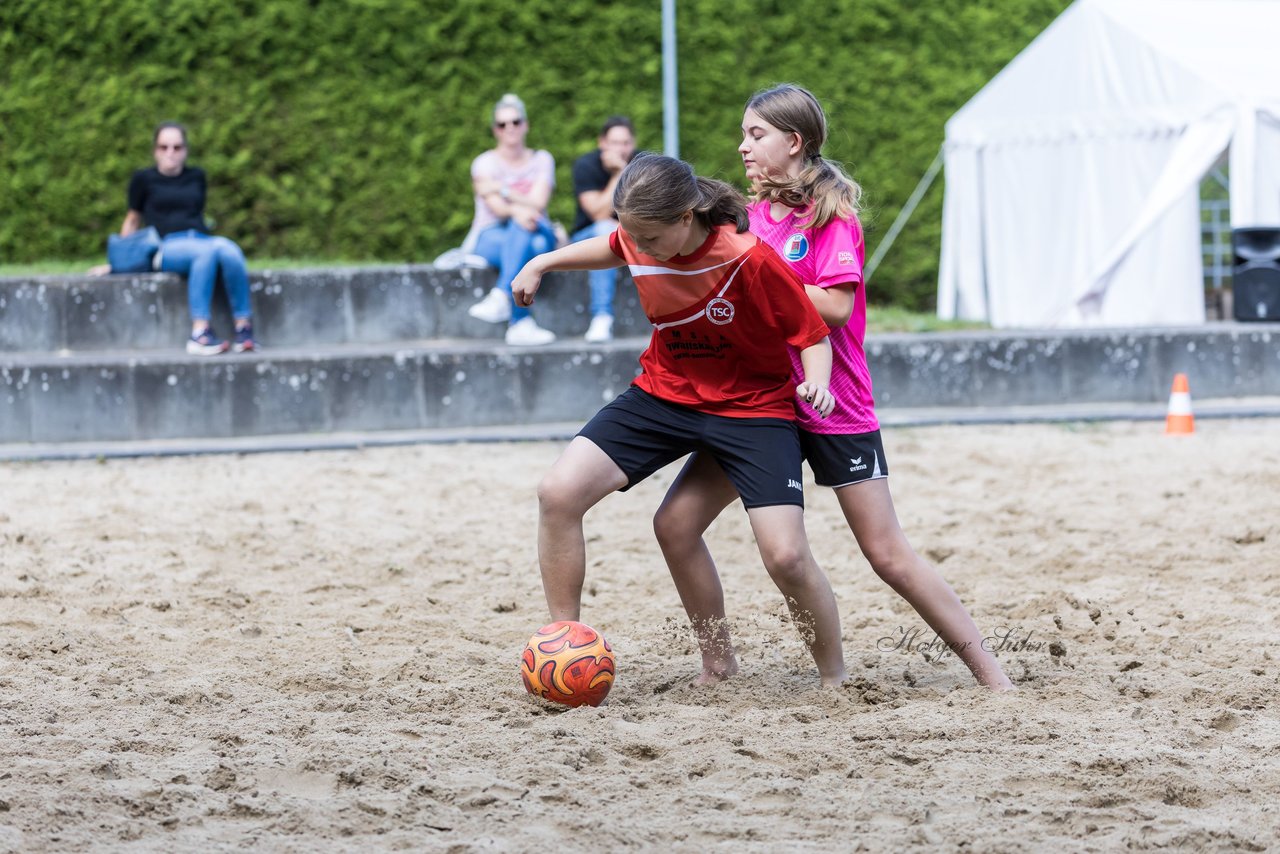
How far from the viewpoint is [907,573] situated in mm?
3857

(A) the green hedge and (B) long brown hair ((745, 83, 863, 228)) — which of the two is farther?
(A) the green hedge

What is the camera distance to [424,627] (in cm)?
482

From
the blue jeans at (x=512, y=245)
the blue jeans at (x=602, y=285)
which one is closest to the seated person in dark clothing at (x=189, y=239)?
the blue jeans at (x=512, y=245)

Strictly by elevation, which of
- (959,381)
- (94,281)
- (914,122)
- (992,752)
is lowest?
(992,752)

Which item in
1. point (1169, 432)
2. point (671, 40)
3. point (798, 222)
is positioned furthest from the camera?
point (671, 40)

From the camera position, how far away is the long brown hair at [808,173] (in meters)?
3.70

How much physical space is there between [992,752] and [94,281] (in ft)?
25.1

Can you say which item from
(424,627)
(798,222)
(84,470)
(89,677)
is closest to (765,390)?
(798,222)

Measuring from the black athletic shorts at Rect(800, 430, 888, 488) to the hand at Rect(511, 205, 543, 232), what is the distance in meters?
5.94

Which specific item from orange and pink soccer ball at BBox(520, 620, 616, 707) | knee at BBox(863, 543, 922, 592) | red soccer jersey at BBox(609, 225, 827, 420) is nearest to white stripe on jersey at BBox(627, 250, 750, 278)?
red soccer jersey at BBox(609, 225, 827, 420)

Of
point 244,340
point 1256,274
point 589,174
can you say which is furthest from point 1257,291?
point 244,340

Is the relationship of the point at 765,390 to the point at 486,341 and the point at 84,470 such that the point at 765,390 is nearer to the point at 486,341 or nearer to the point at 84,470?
the point at 84,470

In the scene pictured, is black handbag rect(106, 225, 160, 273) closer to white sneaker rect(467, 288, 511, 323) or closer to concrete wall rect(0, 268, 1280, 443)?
concrete wall rect(0, 268, 1280, 443)

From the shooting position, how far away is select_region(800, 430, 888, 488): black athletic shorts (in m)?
3.78
